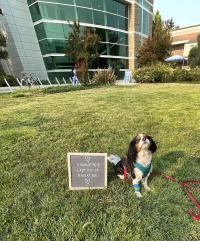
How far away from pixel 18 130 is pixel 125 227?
324 centimetres

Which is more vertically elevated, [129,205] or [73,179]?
[73,179]

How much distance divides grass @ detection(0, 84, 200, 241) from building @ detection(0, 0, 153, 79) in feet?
56.0

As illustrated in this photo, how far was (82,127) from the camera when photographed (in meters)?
4.96

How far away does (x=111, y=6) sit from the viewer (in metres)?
24.4

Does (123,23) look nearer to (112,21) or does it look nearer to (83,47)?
(112,21)

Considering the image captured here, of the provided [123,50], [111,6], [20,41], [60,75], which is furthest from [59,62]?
[111,6]

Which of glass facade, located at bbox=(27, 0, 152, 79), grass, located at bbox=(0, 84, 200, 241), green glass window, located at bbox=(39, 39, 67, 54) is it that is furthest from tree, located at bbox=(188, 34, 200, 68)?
grass, located at bbox=(0, 84, 200, 241)

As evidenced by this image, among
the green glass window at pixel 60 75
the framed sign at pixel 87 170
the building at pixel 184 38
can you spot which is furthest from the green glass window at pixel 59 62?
the building at pixel 184 38

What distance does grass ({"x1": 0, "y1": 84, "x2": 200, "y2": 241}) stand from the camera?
7.06 ft

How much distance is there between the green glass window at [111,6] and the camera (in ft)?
78.5

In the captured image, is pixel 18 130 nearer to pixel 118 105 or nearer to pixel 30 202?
pixel 30 202

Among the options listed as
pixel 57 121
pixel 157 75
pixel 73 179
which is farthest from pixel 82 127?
pixel 157 75

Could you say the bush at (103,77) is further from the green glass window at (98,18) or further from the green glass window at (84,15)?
the green glass window at (98,18)

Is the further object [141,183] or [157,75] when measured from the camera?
[157,75]
